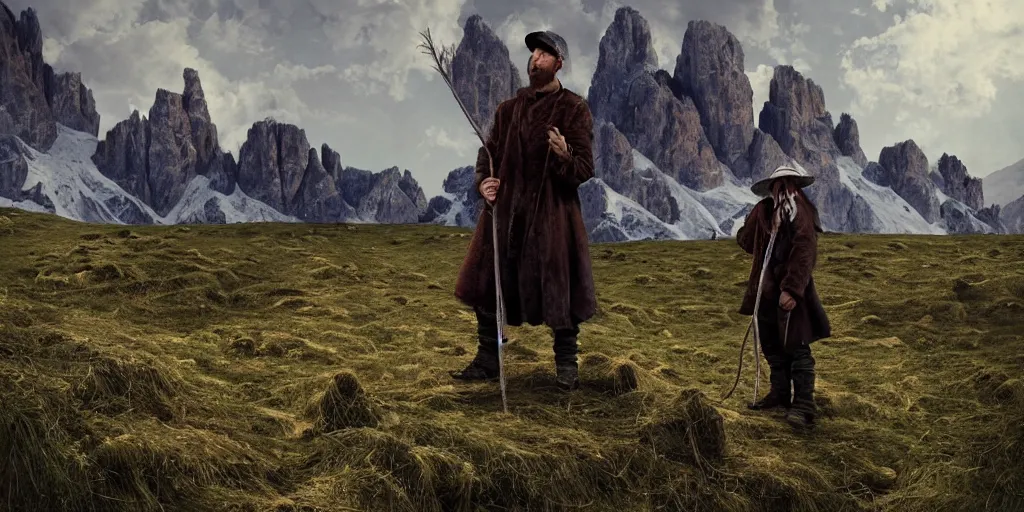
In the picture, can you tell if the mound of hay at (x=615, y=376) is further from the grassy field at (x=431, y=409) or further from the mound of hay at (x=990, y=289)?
the mound of hay at (x=990, y=289)

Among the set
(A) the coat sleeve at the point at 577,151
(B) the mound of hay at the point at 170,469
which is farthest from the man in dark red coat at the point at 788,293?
(B) the mound of hay at the point at 170,469

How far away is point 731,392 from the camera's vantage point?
8391 mm

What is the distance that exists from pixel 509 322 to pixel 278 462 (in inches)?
116

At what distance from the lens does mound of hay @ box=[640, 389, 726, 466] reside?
220 inches

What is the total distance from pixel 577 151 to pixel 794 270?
8.52 feet

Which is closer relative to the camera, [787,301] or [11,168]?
[787,301]

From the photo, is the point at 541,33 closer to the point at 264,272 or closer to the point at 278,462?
the point at 278,462

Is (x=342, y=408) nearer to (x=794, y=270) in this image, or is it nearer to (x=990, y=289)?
(x=794, y=270)

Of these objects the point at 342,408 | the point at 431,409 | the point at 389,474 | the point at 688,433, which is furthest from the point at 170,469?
the point at 688,433

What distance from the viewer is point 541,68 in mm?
7242

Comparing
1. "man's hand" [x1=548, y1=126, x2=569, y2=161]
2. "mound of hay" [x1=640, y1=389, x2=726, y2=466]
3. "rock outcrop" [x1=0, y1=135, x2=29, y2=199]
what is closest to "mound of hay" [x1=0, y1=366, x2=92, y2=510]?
"mound of hay" [x1=640, y1=389, x2=726, y2=466]

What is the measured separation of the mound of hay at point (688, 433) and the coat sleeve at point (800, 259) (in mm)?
2476

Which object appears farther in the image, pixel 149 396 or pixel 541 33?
pixel 541 33

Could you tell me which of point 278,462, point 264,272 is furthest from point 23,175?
point 278,462
